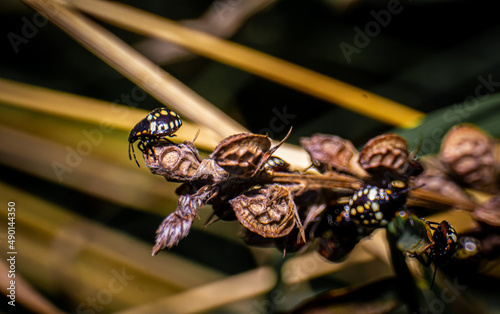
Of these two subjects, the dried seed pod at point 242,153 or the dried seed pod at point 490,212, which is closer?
the dried seed pod at point 242,153

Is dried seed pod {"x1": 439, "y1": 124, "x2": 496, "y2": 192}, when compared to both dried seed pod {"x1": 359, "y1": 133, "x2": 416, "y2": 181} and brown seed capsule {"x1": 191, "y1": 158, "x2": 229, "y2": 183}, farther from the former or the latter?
brown seed capsule {"x1": 191, "y1": 158, "x2": 229, "y2": 183}

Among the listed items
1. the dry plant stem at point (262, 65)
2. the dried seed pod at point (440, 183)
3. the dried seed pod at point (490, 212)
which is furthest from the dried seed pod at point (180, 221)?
the dry plant stem at point (262, 65)

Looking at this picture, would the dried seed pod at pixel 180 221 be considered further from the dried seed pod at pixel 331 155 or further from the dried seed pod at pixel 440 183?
the dried seed pod at pixel 440 183

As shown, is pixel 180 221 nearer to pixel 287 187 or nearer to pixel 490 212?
pixel 287 187

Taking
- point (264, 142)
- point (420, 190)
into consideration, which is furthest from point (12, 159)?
point (420, 190)

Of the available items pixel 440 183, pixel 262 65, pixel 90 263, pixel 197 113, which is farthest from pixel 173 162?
pixel 90 263
